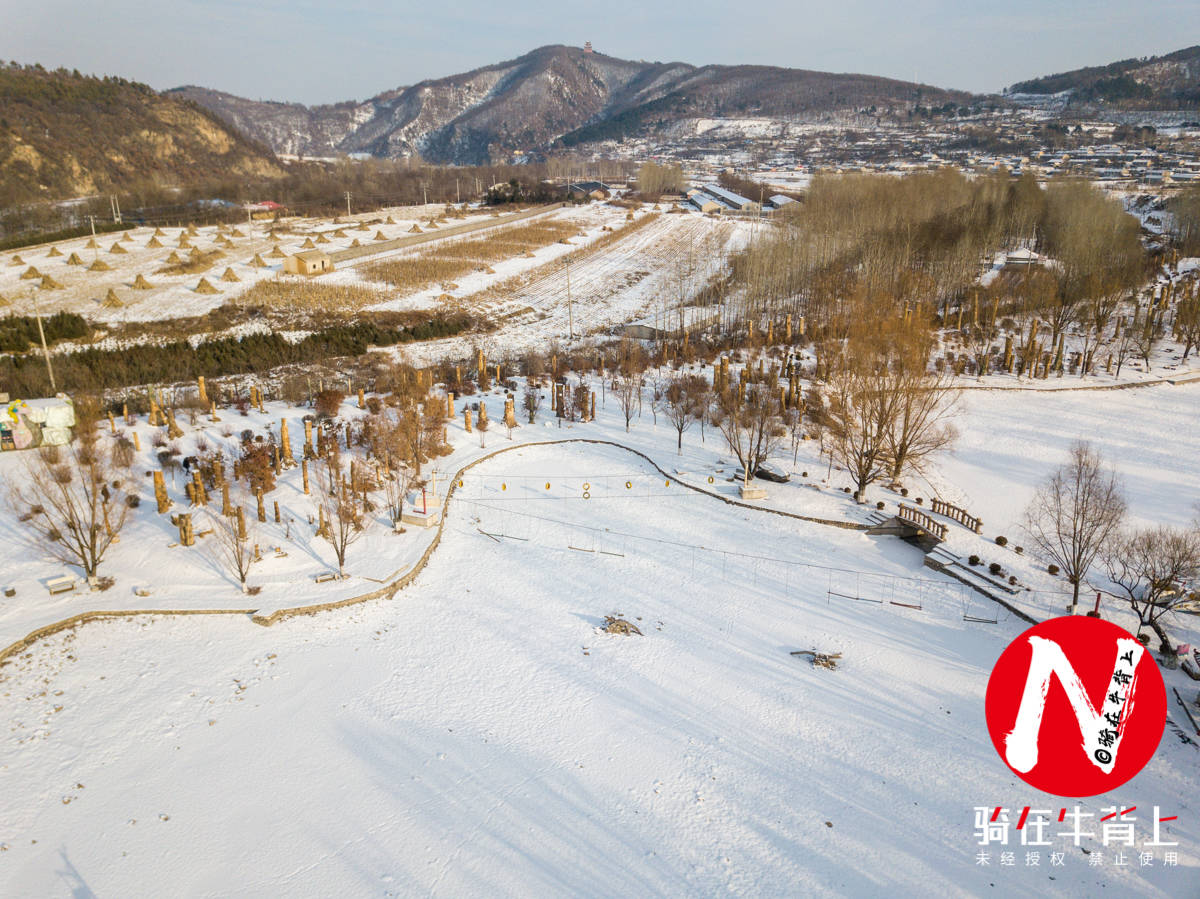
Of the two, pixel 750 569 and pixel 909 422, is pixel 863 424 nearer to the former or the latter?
pixel 909 422

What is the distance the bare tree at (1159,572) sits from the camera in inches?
649

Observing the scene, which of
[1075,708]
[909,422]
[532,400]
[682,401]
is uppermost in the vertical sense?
[1075,708]

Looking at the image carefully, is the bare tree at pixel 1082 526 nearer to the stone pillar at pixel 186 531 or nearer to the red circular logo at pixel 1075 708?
the red circular logo at pixel 1075 708

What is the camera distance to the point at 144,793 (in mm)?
12406

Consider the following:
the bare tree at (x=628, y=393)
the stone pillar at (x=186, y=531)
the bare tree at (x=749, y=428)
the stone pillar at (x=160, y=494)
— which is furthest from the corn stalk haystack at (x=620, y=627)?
the bare tree at (x=628, y=393)

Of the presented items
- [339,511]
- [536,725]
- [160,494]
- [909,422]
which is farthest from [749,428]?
[160,494]

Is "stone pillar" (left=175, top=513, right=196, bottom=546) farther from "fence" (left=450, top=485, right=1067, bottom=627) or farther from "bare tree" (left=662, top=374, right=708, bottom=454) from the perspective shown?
"bare tree" (left=662, top=374, right=708, bottom=454)

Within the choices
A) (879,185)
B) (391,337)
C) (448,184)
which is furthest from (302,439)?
(448,184)

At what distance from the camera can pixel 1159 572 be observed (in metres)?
17.8

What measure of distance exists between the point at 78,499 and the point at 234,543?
5645 mm

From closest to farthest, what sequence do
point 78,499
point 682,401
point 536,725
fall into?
1. point 536,725
2. point 78,499
3. point 682,401

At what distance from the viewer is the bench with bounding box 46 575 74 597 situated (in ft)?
56.7

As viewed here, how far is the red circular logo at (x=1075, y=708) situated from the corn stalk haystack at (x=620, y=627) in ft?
25.6

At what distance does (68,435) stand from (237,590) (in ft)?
36.5
